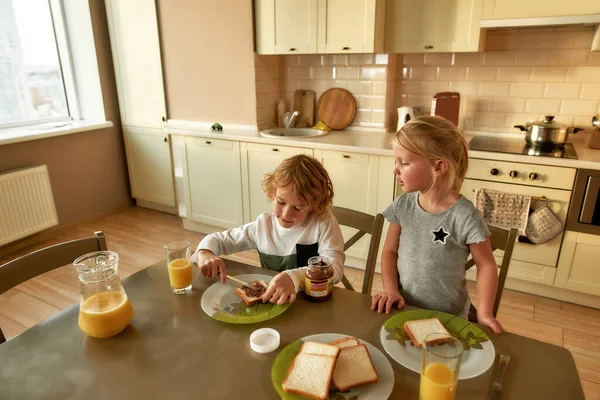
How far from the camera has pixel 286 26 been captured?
2.88 m

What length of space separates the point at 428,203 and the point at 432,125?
0.80 feet

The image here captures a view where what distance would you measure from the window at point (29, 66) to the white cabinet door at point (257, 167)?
1.97 metres

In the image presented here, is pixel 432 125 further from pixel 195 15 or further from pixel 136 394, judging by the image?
pixel 195 15

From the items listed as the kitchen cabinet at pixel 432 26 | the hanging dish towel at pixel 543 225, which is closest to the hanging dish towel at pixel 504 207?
the hanging dish towel at pixel 543 225

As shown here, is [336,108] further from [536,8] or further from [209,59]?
[536,8]

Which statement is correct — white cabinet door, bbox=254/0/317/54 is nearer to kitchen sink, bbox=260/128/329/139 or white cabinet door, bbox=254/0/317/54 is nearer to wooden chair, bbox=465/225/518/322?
kitchen sink, bbox=260/128/329/139

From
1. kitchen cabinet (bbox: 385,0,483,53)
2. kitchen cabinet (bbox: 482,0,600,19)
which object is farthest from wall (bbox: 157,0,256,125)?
kitchen cabinet (bbox: 482,0,600,19)

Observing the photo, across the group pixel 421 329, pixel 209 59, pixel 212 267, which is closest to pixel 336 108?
pixel 209 59

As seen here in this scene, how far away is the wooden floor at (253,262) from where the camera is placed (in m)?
2.10

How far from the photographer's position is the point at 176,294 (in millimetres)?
1190

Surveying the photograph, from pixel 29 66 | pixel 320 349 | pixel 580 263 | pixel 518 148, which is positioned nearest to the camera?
pixel 320 349

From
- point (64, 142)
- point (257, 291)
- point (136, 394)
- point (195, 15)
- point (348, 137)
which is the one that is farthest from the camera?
point (64, 142)

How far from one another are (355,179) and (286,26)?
116 centimetres

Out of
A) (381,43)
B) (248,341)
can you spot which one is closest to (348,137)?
(381,43)
